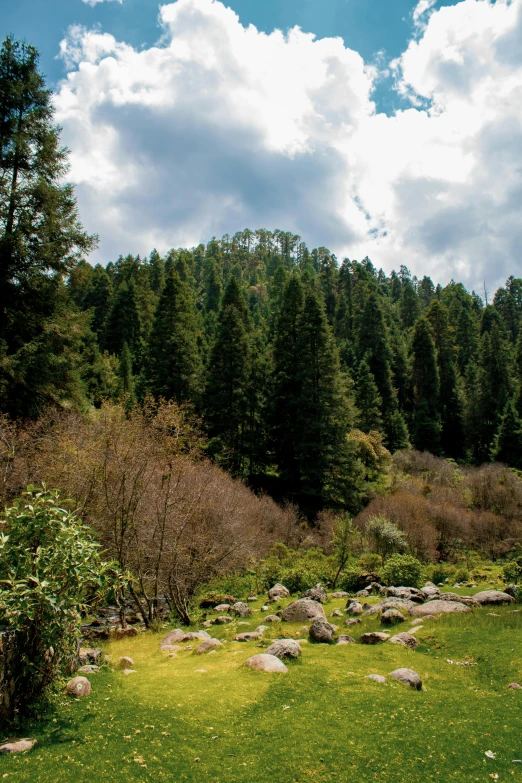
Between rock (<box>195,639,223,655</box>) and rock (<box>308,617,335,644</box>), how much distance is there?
2067 mm

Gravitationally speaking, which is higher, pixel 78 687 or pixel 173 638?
pixel 78 687

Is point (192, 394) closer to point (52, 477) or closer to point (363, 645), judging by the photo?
point (52, 477)

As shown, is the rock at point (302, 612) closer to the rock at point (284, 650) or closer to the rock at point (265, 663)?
the rock at point (284, 650)

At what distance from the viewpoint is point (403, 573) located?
16859mm

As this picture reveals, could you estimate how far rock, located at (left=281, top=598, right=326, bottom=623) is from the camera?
12.1 m

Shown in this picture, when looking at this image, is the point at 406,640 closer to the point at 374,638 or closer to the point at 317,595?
the point at 374,638

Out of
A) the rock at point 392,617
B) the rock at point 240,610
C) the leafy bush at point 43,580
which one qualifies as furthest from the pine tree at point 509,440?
the leafy bush at point 43,580

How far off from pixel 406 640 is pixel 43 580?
25.3 feet

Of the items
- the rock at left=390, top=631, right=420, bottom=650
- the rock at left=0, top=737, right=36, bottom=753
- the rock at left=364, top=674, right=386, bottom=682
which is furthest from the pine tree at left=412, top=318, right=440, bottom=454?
the rock at left=0, top=737, right=36, bottom=753

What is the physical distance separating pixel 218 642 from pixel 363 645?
121 inches

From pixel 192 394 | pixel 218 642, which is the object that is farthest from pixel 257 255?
pixel 218 642

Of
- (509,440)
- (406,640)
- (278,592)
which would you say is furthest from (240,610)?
(509,440)

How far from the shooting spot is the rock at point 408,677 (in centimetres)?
726

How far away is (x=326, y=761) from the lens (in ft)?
16.6
